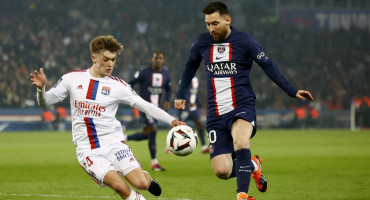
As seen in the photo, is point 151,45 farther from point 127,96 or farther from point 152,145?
point 127,96

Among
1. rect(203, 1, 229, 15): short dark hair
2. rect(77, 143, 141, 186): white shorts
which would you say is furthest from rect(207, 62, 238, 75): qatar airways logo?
rect(77, 143, 141, 186): white shorts

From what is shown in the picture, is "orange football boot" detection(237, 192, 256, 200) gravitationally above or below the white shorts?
below

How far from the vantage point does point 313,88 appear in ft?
116

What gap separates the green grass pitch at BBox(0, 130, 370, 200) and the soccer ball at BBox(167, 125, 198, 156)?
6.61ft

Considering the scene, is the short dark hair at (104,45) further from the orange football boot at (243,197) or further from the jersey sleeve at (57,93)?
the orange football boot at (243,197)

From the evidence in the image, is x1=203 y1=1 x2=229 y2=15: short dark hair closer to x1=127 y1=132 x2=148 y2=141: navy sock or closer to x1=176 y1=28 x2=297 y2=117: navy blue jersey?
x1=176 y1=28 x2=297 y2=117: navy blue jersey

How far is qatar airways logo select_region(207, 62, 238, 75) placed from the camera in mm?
7258

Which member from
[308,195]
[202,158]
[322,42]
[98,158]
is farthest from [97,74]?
[322,42]

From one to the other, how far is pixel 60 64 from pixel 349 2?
1949 centimetres

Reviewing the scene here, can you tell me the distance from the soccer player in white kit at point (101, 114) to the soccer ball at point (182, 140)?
23cm

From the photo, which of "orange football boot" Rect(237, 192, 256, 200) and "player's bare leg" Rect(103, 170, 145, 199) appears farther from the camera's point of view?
"orange football boot" Rect(237, 192, 256, 200)

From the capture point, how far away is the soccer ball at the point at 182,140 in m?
6.49

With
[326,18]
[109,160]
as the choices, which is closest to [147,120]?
[109,160]

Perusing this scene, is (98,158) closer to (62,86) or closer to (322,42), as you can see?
(62,86)
